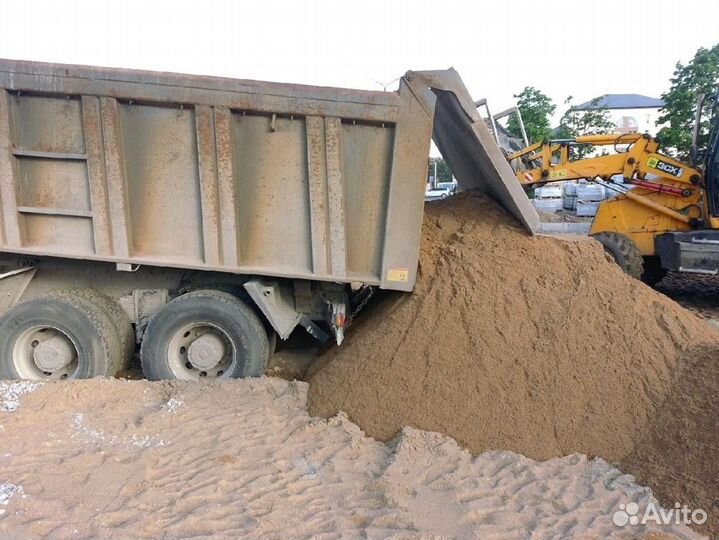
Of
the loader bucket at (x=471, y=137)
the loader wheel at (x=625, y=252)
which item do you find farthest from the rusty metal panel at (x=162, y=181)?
the loader wheel at (x=625, y=252)

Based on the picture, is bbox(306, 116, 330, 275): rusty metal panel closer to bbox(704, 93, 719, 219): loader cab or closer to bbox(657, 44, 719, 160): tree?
bbox(704, 93, 719, 219): loader cab

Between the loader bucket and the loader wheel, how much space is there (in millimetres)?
3842

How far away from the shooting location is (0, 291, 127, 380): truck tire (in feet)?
15.6

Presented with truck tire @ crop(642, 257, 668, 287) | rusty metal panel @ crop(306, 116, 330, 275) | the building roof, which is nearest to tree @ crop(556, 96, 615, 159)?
truck tire @ crop(642, 257, 668, 287)

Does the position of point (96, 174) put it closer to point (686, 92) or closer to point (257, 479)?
point (257, 479)

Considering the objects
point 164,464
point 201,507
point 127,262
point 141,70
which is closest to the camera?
point 201,507

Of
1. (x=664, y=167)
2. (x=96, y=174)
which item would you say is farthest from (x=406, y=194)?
(x=664, y=167)

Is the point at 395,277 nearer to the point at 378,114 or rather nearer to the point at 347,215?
the point at 347,215

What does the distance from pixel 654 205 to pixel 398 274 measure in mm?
5782

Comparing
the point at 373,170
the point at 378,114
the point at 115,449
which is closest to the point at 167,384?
the point at 115,449

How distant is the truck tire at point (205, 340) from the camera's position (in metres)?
4.78

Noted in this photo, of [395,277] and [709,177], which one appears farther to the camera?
[709,177]

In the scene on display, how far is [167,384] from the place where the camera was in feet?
15.7

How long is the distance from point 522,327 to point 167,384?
121 inches
